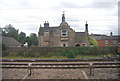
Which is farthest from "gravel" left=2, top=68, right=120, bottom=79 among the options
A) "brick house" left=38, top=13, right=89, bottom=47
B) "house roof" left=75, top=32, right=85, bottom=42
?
"house roof" left=75, top=32, right=85, bottom=42

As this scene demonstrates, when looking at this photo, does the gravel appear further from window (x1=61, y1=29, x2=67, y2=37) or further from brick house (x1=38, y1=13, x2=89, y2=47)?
window (x1=61, y1=29, x2=67, y2=37)

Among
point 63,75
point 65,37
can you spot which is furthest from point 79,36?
point 63,75

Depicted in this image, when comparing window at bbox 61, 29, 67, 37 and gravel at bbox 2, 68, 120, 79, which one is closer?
gravel at bbox 2, 68, 120, 79

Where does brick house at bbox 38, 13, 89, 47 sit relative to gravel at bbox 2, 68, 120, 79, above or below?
above

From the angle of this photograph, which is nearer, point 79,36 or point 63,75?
Result: point 63,75

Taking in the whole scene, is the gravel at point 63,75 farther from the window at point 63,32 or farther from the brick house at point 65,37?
the window at point 63,32

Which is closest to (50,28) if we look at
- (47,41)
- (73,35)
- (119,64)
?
(47,41)

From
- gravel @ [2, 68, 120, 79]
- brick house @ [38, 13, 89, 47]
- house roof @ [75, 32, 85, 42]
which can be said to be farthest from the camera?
house roof @ [75, 32, 85, 42]

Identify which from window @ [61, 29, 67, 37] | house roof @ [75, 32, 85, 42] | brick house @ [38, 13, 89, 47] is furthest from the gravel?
house roof @ [75, 32, 85, 42]

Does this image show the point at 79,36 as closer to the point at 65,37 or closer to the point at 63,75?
the point at 65,37

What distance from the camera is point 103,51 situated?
88.6 ft

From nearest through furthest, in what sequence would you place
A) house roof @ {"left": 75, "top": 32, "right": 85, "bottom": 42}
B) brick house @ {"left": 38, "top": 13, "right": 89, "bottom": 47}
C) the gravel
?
1. the gravel
2. brick house @ {"left": 38, "top": 13, "right": 89, "bottom": 47}
3. house roof @ {"left": 75, "top": 32, "right": 85, "bottom": 42}

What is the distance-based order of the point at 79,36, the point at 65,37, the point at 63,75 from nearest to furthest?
the point at 63,75 < the point at 65,37 < the point at 79,36

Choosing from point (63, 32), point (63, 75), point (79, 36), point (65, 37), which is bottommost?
point (63, 75)
